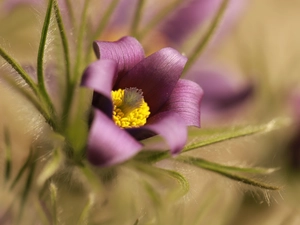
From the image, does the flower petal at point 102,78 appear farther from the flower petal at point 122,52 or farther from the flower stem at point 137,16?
the flower stem at point 137,16

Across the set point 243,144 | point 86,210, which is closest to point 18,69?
point 86,210

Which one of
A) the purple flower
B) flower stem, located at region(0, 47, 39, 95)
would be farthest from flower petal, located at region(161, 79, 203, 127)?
flower stem, located at region(0, 47, 39, 95)

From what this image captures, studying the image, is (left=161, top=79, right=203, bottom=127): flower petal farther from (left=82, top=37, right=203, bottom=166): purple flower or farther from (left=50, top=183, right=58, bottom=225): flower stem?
(left=50, top=183, right=58, bottom=225): flower stem

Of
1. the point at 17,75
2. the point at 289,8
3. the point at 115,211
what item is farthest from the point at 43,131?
the point at 289,8

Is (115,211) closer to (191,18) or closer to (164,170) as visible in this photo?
(164,170)

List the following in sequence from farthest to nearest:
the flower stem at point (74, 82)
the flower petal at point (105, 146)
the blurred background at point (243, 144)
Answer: the blurred background at point (243, 144) → the flower stem at point (74, 82) → the flower petal at point (105, 146)

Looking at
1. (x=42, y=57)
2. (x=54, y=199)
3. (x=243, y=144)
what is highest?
(x=42, y=57)

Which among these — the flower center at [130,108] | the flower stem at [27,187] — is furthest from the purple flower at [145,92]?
the flower stem at [27,187]

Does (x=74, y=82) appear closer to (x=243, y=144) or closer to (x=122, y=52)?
(x=122, y=52)
